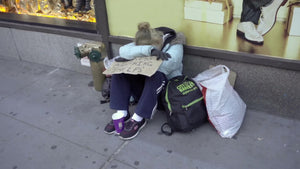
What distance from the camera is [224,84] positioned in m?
2.49

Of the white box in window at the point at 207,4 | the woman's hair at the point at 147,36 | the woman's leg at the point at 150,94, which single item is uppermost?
the white box in window at the point at 207,4

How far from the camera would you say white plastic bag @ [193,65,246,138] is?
2494 millimetres

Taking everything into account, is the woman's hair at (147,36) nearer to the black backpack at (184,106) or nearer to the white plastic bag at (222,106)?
the black backpack at (184,106)

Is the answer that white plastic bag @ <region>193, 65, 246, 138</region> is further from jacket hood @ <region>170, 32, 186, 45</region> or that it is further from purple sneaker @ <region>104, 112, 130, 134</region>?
purple sneaker @ <region>104, 112, 130, 134</region>

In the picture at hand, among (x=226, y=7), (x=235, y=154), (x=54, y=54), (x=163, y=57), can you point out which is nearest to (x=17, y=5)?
(x=54, y=54)

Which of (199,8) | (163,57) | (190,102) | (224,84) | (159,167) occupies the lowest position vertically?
(159,167)

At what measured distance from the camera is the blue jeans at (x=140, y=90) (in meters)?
2.57

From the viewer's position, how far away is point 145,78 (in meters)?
2.69

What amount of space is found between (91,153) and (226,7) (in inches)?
76.4

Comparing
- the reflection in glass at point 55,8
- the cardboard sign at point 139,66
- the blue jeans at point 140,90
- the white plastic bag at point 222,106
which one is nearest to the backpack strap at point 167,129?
the blue jeans at point 140,90

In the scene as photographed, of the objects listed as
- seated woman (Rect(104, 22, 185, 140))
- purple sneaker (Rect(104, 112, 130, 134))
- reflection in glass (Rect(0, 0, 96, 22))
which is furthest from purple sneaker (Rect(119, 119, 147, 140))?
reflection in glass (Rect(0, 0, 96, 22))

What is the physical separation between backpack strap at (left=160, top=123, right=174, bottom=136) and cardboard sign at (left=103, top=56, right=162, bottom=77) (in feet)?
2.06

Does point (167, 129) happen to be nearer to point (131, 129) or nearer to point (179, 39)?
point (131, 129)

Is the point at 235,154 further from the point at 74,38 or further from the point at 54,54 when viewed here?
the point at 54,54
